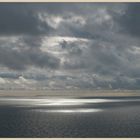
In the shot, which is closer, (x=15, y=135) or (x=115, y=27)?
(x=15, y=135)

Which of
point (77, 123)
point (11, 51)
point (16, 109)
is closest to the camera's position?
point (11, 51)

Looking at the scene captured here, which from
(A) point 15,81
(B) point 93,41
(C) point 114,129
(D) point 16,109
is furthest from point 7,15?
(D) point 16,109

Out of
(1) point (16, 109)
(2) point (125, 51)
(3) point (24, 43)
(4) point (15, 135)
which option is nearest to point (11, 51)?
(3) point (24, 43)

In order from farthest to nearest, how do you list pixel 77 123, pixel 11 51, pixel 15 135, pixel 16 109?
pixel 16 109 < pixel 77 123 < pixel 11 51 < pixel 15 135

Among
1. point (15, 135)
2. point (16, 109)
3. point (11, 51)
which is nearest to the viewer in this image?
point (15, 135)

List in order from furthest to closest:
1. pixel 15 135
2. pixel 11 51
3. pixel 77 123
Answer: pixel 77 123 < pixel 11 51 < pixel 15 135

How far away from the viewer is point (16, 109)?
48.9m

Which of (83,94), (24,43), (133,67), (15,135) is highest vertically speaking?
(24,43)

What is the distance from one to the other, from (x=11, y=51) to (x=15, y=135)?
6.68m

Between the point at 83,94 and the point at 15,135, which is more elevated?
the point at 83,94

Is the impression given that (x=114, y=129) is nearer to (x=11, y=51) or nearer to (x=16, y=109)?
(x=11, y=51)

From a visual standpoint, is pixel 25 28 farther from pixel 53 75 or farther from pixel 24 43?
pixel 53 75

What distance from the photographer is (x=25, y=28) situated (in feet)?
101

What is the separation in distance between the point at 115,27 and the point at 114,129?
8.10m
